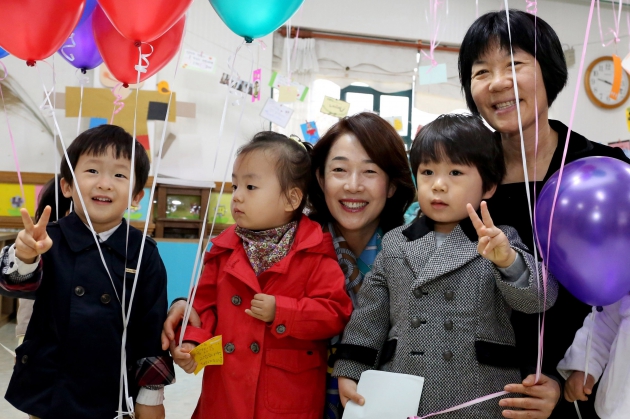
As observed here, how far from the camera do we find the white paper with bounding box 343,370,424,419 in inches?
41.4

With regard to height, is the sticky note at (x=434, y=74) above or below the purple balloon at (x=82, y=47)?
above

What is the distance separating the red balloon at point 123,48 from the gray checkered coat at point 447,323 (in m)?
0.86

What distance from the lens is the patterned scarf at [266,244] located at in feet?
4.33

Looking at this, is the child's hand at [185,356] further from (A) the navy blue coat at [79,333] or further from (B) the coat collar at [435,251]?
(B) the coat collar at [435,251]

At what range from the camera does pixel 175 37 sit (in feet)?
5.11

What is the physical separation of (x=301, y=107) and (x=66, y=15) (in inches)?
148

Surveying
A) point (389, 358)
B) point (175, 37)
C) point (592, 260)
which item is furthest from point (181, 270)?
point (592, 260)

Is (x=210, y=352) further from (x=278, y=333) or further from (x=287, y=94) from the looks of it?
(x=287, y=94)

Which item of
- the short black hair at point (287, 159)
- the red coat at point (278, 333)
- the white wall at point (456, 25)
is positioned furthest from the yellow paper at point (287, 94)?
the red coat at point (278, 333)

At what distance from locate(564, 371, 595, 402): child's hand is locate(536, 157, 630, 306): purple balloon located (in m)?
0.18

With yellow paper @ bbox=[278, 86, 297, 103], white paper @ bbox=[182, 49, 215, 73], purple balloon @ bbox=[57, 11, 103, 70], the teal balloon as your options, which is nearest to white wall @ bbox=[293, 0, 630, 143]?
yellow paper @ bbox=[278, 86, 297, 103]

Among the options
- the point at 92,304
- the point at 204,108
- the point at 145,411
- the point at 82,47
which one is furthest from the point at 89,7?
the point at 204,108

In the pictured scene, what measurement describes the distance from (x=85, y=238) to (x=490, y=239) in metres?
0.90

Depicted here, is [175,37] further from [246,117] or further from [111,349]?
[246,117]
